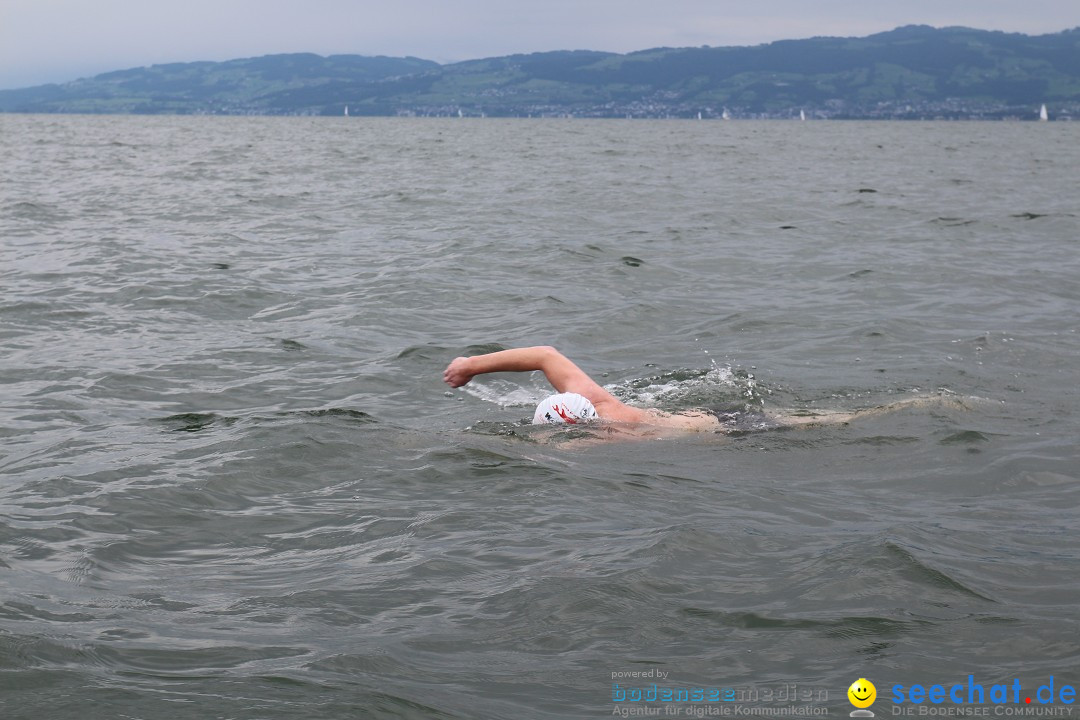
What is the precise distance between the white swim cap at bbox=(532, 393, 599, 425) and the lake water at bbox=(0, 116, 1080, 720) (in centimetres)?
17

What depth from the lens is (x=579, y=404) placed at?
24.8 ft

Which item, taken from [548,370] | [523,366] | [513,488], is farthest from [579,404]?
[513,488]

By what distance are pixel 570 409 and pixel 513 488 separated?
1265 mm

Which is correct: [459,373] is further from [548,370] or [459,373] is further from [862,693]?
[862,693]

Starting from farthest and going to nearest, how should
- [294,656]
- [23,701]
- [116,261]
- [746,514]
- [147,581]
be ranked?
[116,261]
[746,514]
[147,581]
[294,656]
[23,701]

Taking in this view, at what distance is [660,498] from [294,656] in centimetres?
262

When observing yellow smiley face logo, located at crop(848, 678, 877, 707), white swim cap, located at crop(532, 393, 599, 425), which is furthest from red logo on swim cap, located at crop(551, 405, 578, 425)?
yellow smiley face logo, located at crop(848, 678, 877, 707)

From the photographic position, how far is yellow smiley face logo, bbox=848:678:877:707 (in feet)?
12.4

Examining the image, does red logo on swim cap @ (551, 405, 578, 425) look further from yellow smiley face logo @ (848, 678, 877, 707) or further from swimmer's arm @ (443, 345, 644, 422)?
yellow smiley face logo @ (848, 678, 877, 707)

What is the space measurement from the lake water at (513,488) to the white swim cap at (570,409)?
0.17 m

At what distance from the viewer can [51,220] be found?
20.4m

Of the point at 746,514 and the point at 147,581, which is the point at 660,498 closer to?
the point at 746,514

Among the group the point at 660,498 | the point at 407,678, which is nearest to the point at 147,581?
the point at 407,678

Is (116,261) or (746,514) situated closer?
(746,514)
